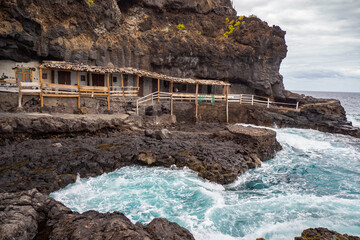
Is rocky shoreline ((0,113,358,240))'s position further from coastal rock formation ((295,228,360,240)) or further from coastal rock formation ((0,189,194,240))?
coastal rock formation ((295,228,360,240))

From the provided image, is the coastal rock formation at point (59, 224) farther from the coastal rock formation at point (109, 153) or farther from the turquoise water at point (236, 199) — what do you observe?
the coastal rock formation at point (109, 153)

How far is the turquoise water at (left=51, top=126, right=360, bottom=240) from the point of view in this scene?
886 centimetres

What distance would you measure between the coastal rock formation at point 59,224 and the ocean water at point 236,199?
106 inches

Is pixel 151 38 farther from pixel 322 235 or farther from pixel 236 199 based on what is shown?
pixel 322 235

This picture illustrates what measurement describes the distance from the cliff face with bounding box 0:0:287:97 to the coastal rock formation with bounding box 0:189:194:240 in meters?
23.3

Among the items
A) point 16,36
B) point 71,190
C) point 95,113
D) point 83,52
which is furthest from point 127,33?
point 71,190

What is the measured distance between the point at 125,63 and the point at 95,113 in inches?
459

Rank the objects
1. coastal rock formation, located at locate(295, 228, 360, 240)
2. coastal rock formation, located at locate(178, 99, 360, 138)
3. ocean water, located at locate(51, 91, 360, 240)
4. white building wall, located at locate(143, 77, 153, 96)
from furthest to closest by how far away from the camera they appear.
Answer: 1. white building wall, located at locate(143, 77, 153, 96)
2. coastal rock formation, located at locate(178, 99, 360, 138)
3. ocean water, located at locate(51, 91, 360, 240)
4. coastal rock formation, located at locate(295, 228, 360, 240)

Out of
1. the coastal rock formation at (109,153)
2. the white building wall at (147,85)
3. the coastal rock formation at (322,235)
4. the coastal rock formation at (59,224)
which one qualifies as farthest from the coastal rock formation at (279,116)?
the coastal rock formation at (59,224)

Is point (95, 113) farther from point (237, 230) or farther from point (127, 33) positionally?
point (237, 230)

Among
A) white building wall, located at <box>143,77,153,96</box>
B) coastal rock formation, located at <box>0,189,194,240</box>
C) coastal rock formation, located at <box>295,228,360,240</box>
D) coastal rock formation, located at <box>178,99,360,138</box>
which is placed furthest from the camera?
white building wall, located at <box>143,77,153,96</box>

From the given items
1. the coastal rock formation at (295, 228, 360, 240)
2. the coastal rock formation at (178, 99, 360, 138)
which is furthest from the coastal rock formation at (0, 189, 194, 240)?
the coastal rock formation at (178, 99, 360, 138)

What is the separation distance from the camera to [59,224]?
606cm

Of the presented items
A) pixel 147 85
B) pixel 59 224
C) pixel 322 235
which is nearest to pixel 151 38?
pixel 147 85
